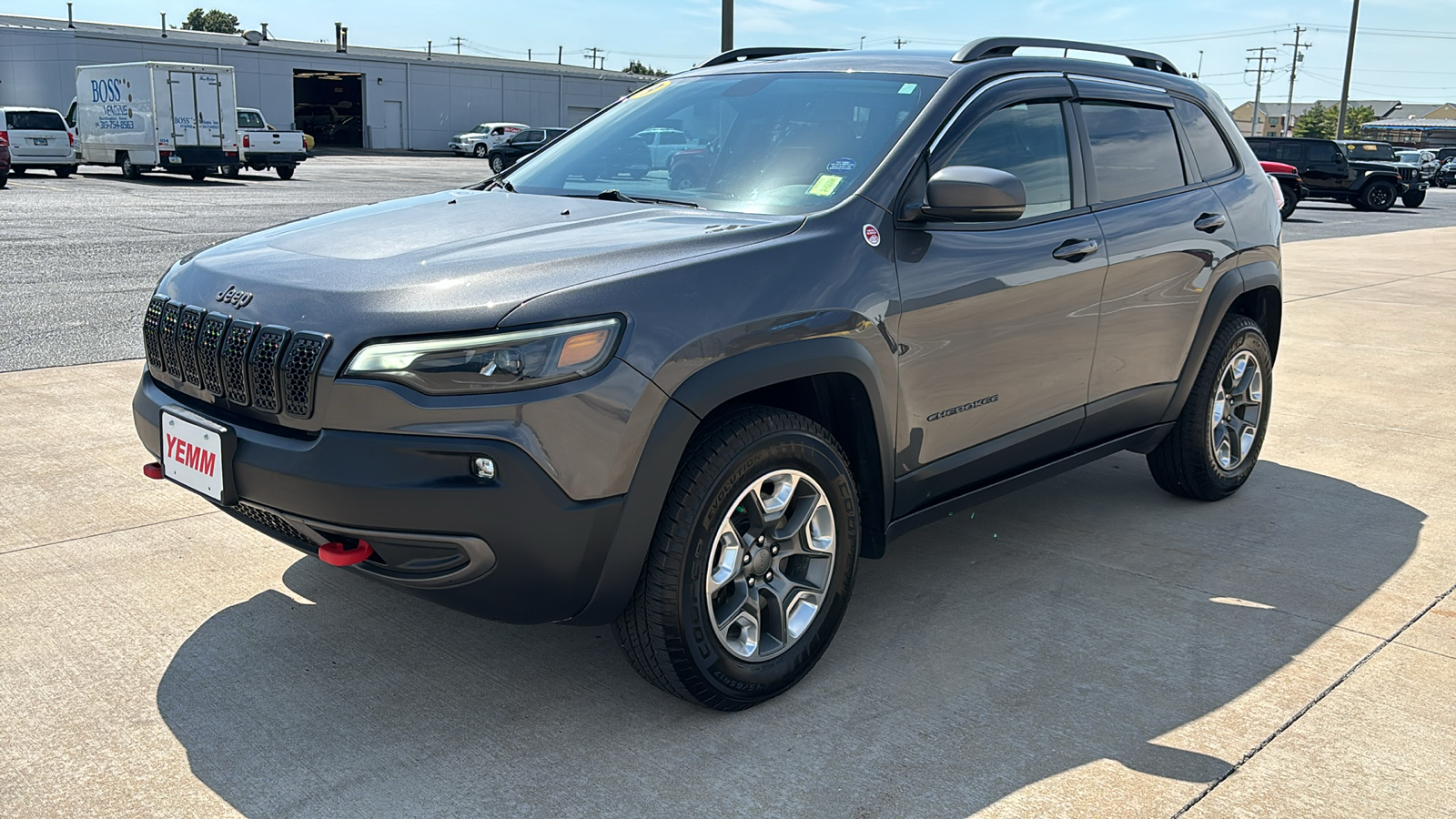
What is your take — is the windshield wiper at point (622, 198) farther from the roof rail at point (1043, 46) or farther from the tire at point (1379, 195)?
the tire at point (1379, 195)

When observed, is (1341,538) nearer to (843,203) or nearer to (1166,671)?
(1166,671)

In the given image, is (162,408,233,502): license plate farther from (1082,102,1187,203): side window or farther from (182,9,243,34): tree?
(182,9,243,34): tree

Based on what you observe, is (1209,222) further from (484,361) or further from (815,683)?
(484,361)

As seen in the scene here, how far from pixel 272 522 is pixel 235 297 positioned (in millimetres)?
580

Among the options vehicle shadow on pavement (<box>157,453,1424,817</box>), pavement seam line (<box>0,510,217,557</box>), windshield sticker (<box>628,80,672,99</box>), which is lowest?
vehicle shadow on pavement (<box>157,453,1424,817</box>)

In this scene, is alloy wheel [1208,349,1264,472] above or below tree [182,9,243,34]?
below

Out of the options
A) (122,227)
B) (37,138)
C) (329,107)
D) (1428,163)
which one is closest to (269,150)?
(37,138)

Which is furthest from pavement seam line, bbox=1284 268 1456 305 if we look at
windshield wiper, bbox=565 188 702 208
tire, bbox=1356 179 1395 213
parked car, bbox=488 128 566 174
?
parked car, bbox=488 128 566 174

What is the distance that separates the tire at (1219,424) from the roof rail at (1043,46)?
112 centimetres

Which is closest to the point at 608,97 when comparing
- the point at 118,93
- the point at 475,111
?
the point at 475,111

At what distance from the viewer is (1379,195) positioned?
31156mm

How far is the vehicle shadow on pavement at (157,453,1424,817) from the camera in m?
2.85

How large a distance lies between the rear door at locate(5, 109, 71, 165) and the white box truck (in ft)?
4.03

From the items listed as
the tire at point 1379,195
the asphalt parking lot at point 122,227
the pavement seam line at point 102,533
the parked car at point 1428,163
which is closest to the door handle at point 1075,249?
the pavement seam line at point 102,533
